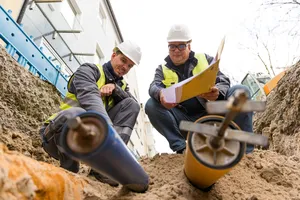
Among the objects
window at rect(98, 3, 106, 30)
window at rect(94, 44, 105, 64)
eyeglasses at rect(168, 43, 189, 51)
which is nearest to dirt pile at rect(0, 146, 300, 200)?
eyeglasses at rect(168, 43, 189, 51)

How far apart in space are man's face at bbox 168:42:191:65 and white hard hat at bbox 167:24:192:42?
4 centimetres

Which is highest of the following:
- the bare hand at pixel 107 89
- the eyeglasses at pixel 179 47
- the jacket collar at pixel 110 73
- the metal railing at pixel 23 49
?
the metal railing at pixel 23 49

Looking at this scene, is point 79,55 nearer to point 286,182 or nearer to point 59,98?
point 59,98

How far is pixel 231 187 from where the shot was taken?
6.06 feet

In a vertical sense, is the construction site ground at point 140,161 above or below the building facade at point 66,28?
below

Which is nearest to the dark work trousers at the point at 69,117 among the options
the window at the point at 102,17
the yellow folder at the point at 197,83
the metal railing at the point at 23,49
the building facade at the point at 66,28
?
the yellow folder at the point at 197,83

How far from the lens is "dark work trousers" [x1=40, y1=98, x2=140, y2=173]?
6.89 feet

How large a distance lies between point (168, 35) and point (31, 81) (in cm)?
196

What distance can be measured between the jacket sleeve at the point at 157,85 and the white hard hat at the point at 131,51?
9.1 inches

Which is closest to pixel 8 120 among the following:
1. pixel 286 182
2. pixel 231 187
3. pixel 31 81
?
pixel 31 81

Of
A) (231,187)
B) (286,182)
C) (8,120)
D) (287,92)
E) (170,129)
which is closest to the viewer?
(231,187)

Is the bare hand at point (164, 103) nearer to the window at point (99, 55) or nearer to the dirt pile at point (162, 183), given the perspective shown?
the dirt pile at point (162, 183)

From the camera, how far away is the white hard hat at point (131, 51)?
8.99 ft

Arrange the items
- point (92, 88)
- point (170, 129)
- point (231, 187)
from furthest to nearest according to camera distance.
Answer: point (170, 129)
point (92, 88)
point (231, 187)
